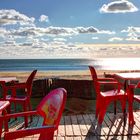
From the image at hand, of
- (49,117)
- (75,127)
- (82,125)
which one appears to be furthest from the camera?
(82,125)

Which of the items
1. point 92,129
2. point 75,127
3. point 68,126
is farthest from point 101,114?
point 68,126

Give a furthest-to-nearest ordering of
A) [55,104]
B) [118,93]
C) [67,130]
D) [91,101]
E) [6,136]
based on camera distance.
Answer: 1. [91,101]
2. [118,93]
3. [67,130]
4. [55,104]
5. [6,136]

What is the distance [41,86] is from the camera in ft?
40.4

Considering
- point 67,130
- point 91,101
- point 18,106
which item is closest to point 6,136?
point 67,130

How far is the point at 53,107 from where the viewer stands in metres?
2.77

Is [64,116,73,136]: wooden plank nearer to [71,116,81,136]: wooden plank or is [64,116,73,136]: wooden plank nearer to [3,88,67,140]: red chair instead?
[71,116,81,136]: wooden plank

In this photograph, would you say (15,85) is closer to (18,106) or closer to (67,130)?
(67,130)

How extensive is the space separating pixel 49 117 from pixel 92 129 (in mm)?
3508

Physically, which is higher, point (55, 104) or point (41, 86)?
point (55, 104)

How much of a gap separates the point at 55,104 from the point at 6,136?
558 millimetres

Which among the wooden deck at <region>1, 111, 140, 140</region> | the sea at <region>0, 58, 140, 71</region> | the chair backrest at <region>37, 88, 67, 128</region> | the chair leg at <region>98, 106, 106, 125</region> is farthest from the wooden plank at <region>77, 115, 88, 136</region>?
the sea at <region>0, 58, 140, 71</region>

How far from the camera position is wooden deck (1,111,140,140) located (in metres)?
5.63

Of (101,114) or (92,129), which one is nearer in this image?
(92,129)

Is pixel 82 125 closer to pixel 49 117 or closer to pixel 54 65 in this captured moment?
pixel 49 117
